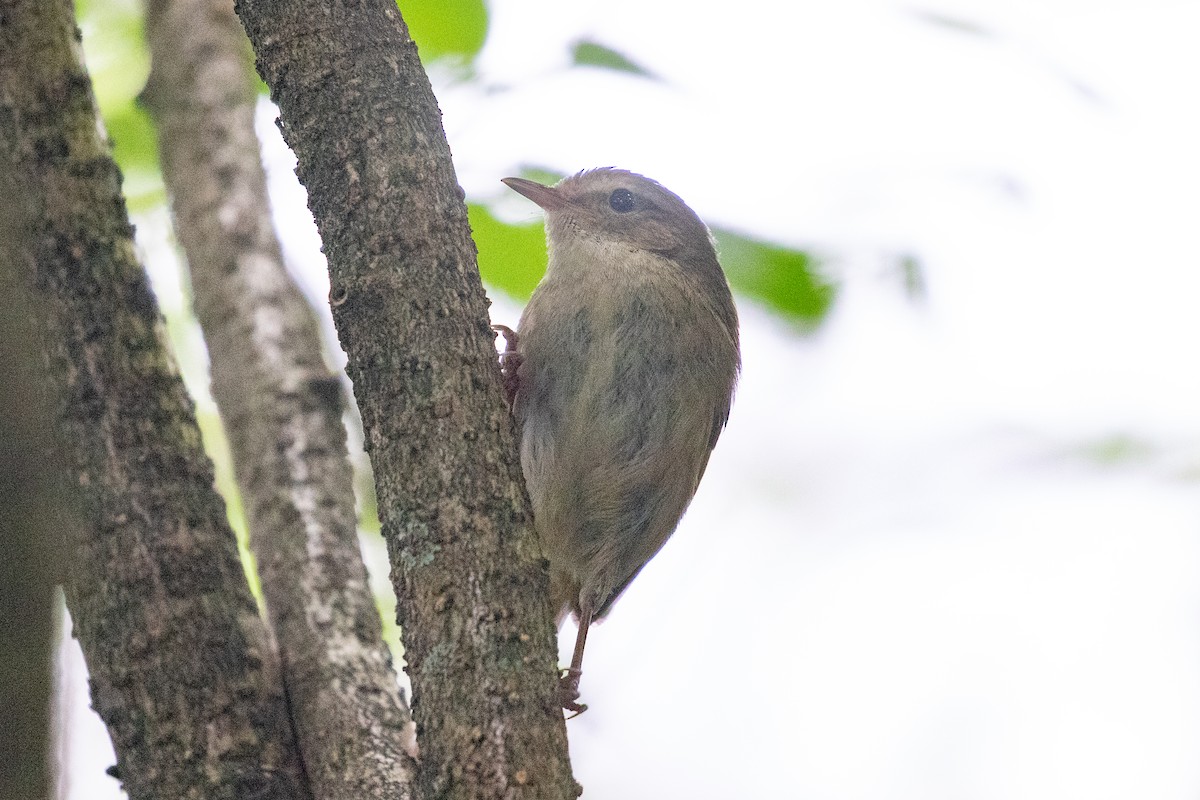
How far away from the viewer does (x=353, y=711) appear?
3.13 metres

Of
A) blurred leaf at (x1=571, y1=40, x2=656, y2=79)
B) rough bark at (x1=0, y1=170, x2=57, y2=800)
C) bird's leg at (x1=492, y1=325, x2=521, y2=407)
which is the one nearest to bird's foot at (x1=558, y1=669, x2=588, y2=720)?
bird's leg at (x1=492, y1=325, x2=521, y2=407)

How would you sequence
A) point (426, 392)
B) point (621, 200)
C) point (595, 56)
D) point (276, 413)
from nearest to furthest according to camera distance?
point (426, 392), point (276, 413), point (595, 56), point (621, 200)

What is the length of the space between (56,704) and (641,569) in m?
3.32

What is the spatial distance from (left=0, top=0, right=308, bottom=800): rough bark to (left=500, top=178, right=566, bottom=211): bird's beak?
6.11ft

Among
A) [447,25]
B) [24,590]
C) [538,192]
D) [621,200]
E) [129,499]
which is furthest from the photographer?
[621,200]

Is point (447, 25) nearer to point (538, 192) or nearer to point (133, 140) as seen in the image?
point (538, 192)

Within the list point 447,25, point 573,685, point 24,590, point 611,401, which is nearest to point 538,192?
point 447,25

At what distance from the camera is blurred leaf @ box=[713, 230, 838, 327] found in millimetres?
4188

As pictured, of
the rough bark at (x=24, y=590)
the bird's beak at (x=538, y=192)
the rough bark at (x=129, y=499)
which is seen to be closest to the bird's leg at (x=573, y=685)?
the rough bark at (x=129, y=499)

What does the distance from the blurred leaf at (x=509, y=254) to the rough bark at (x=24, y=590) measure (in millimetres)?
2753

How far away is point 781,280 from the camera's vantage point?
13.9 ft

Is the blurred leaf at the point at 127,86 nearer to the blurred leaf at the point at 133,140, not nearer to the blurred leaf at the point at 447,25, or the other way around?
the blurred leaf at the point at 133,140

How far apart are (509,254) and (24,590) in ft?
9.75

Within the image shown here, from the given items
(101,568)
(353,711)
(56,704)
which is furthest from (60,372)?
(56,704)
